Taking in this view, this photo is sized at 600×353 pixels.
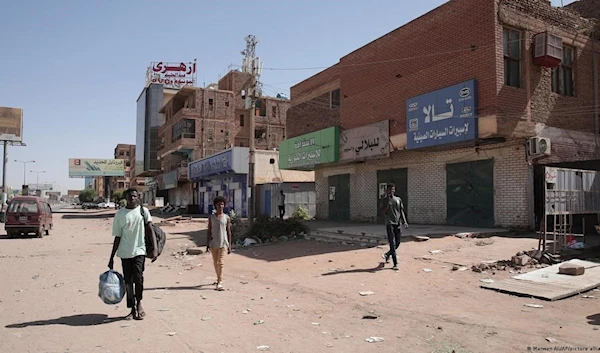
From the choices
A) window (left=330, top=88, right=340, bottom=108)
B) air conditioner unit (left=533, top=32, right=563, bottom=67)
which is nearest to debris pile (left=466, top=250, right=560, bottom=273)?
air conditioner unit (left=533, top=32, right=563, bottom=67)

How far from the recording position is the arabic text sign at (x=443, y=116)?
47.6 feet

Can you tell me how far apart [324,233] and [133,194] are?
436 inches

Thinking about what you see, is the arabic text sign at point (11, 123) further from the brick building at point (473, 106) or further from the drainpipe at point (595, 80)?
the drainpipe at point (595, 80)

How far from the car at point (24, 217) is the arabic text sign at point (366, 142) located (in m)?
14.6

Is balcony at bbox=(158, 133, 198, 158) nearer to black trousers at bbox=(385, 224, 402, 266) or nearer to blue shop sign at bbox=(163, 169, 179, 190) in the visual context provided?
blue shop sign at bbox=(163, 169, 179, 190)

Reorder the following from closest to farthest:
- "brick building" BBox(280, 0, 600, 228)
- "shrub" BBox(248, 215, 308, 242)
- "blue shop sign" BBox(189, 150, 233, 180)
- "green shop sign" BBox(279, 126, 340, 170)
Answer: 1. "brick building" BBox(280, 0, 600, 228)
2. "shrub" BBox(248, 215, 308, 242)
3. "green shop sign" BBox(279, 126, 340, 170)
4. "blue shop sign" BBox(189, 150, 233, 180)

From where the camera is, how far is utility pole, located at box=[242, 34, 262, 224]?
1872cm

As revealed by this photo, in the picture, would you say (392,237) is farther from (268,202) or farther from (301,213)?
(268,202)

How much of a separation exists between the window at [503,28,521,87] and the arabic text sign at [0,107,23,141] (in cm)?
5935

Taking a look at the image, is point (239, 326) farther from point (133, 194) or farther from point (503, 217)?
point (503, 217)

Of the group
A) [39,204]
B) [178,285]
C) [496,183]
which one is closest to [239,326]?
[178,285]

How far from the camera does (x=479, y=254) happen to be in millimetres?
10688

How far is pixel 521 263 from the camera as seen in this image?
927 centimetres

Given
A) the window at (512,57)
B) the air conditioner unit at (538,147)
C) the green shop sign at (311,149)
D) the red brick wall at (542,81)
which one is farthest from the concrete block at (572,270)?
the green shop sign at (311,149)
